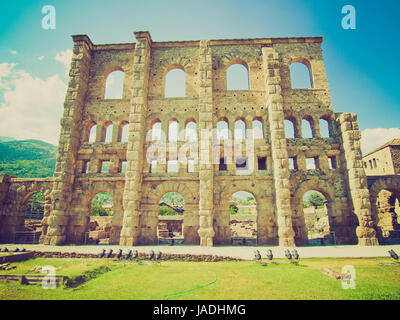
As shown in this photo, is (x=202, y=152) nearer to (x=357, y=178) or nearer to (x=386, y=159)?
(x=357, y=178)

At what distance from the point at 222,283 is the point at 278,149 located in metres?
9.33

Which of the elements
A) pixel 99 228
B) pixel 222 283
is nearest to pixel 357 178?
pixel 222 283

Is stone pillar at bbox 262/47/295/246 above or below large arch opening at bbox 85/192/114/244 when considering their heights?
above

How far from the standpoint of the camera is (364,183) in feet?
42.3

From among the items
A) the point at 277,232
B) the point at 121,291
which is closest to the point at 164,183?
the point at 277,232

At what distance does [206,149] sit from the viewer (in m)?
13.3

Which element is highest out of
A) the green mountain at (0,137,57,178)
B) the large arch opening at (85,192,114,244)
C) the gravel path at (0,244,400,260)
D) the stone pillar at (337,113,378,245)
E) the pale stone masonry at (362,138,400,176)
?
the green mountain at (0,137,57,178)

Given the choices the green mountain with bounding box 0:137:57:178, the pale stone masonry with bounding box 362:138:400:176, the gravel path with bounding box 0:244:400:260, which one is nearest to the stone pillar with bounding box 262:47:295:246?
the gravel path with bounding box 0:244:400:260

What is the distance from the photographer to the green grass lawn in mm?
5023

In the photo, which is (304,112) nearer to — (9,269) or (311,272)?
(311,272)

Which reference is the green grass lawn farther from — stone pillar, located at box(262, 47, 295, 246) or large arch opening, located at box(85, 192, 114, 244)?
large arch opening, located at box(85, 192, 114, 244)

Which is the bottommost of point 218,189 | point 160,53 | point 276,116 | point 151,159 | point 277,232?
point 277,232

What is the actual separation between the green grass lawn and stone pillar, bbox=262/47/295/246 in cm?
410

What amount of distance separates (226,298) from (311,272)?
341 cm
